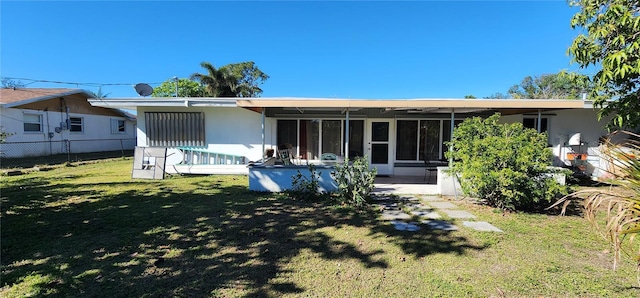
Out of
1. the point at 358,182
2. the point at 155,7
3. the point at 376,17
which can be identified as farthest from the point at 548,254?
the point at 155,7

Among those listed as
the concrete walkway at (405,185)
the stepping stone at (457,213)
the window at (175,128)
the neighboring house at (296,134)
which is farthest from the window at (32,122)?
the stepping stone at (457,213)

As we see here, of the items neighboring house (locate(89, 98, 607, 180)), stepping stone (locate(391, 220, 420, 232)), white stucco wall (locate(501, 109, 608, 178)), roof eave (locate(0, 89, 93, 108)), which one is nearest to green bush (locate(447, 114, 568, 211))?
stepping stone (locate(391, 220, 420, 232))

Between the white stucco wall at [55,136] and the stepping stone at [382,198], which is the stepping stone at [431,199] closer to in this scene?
the stepping stone at [382,198]

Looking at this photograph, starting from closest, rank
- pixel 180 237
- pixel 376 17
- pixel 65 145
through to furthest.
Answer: pixel 180 237
pixel 376 17
pixel 65 145

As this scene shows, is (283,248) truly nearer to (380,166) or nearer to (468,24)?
(380,166)

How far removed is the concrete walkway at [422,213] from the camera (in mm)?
4621

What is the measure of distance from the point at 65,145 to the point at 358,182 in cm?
1900

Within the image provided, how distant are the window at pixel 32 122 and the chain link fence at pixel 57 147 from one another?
1.05m

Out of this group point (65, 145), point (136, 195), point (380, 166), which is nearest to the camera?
point (136, 195)

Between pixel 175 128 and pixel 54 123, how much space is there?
1233 cm

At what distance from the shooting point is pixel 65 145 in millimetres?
16500

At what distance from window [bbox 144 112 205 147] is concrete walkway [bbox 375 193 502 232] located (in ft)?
22.0

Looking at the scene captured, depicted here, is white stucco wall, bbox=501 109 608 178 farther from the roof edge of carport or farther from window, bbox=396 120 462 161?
window, bbox=396 120 462 161

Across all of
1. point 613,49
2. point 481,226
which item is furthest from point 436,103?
point 481,226
